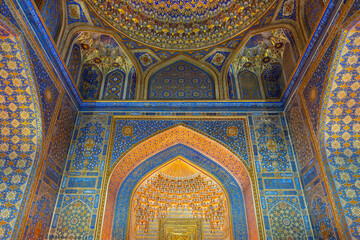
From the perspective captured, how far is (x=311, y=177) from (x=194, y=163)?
119 inches

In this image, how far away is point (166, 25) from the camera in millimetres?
8102

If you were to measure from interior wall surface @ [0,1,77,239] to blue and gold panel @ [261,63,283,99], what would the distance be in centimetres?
560

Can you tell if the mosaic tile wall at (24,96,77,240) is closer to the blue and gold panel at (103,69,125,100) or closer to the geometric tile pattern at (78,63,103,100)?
the geometric tile pattern at (78,63,103,100)

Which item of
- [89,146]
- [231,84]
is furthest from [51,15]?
[231,84]

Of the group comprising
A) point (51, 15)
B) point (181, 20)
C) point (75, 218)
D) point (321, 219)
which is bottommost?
point (321, 219)

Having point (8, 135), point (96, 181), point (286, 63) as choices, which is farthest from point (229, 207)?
point (8, 135)

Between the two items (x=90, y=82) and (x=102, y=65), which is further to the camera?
(x=102, y=65)

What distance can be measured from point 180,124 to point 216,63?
93.3 inches

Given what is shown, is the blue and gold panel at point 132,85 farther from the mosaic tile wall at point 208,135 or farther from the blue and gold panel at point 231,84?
the blue and gold panel at point 231,84

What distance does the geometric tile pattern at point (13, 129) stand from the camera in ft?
15.6

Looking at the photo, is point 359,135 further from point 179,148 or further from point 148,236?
point 148,236

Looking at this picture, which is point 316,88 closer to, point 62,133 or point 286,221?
point 286,221

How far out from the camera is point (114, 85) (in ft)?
26.5

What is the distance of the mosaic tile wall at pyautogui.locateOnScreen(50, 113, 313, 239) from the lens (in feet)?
19.2
